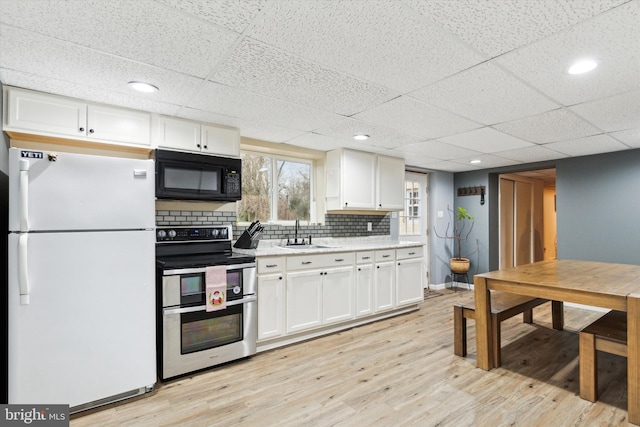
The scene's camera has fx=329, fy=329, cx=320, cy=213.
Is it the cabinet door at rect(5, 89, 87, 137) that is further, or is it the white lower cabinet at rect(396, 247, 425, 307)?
the white lower cabinet at rect(396, 247, 425, 307)

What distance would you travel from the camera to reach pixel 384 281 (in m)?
4.00

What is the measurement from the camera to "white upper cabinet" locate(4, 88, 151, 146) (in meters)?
2.23

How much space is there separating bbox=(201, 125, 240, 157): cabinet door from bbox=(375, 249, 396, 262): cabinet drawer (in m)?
1.99

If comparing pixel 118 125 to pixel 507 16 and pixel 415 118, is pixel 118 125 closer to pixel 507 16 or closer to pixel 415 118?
pixel 415 118

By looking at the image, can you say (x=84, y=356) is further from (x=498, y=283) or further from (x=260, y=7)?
(x=498, y=283)

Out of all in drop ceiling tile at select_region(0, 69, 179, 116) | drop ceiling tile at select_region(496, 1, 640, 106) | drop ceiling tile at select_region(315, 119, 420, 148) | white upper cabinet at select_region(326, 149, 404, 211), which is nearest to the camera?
drop ceiling tile at select_region(496, 1, 640, 106)

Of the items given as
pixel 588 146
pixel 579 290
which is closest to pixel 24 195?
pixel 579 290

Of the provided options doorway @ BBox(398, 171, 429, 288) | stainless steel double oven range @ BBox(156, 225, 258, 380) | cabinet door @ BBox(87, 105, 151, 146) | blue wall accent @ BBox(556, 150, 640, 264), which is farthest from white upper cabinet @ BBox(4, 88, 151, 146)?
blue wall accent @ BBox(556, 150, 640, 264)

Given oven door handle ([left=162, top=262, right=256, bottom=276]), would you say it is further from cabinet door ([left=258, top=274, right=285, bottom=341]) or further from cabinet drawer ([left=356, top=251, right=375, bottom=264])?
cabinet drawer ([left=356, top=251, right=375, bottom=264])

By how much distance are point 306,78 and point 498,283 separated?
2.17 metres

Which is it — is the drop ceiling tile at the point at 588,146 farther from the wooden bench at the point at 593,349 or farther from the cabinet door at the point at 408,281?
the wooden bench at the point at 593,349

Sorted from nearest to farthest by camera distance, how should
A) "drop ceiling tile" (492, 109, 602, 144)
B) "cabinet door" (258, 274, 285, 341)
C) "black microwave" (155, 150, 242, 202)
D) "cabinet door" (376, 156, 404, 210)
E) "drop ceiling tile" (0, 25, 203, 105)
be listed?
"drop ceiling tile" (0, 25, 203, 105)
"black microwave" (155, 150, 242, 202)
"drop ceiling tile" (492, 109, 602, 144)
"cabinet door" (258, 274, 285, 341)
"cabinet door" (376, 156, 404, 210)

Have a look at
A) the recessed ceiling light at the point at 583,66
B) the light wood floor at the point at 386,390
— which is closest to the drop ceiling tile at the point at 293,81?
the recessed ceiling light at the point at 583,66

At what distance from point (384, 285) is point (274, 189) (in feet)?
5.82
